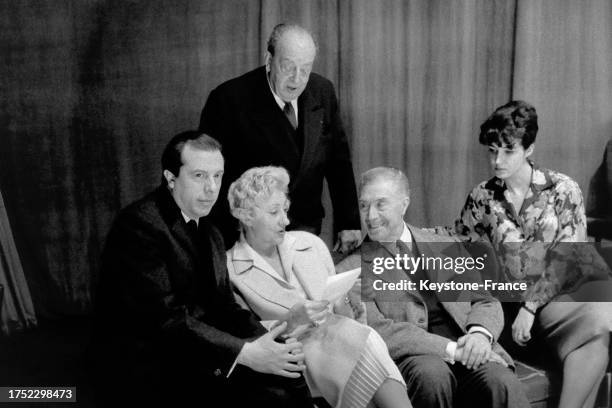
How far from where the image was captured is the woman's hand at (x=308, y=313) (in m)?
2.55

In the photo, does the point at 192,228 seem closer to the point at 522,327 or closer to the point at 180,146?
the point at 180,146

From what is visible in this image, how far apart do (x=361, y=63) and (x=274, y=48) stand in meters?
0.37

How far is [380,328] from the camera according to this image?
268cm

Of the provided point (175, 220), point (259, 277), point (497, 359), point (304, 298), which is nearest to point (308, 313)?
point (304, 298)

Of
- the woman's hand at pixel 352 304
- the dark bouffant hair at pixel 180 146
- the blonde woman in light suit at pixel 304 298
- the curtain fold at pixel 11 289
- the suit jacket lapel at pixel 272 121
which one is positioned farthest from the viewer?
the curtain fold at pixel 11 289

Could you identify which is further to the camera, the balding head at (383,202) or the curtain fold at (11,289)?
the curtain fold at (11,289)

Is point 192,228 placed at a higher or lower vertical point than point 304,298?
higher

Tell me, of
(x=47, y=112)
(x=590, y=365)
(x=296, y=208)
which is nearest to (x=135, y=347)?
(x=296, y=208)

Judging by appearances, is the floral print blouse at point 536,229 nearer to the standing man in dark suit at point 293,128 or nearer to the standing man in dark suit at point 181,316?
the standing man in dark suit at point 293,128

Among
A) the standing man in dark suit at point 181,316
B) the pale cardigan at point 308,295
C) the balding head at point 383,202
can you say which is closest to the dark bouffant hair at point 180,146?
the standing man in dark suit at point 181,316

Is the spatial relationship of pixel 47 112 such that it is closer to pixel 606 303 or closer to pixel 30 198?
pixel 30 198

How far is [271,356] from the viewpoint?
2.55 metres

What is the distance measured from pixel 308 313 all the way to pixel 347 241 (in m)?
0.42

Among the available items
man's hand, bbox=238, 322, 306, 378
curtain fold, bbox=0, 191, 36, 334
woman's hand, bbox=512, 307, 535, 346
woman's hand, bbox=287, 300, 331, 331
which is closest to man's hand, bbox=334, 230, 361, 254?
woman's hand, bbox=287, 300, 331, 331
